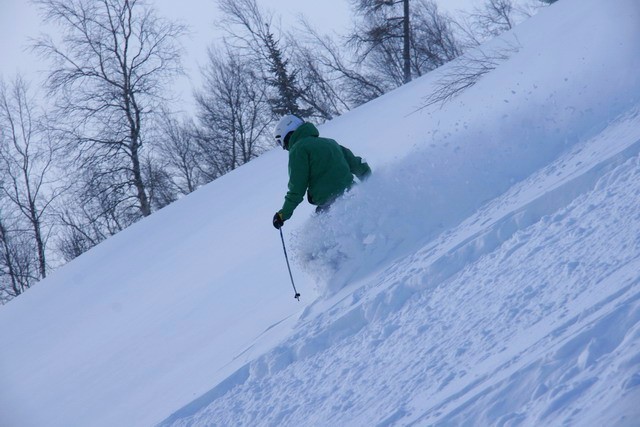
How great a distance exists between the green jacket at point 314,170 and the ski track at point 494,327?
1.13m

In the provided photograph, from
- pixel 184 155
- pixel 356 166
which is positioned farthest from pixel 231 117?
pixel 356 166

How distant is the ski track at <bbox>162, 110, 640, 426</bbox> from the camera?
2449 mm

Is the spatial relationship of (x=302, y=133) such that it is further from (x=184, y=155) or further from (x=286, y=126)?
(x=184, y=155)

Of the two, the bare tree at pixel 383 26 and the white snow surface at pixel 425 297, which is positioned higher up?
the bare tree at pixel 383 26

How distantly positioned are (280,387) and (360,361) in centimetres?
71

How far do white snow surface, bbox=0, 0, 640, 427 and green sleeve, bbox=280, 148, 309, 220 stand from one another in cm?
32

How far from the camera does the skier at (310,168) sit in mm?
5836

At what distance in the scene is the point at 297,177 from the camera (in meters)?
5.84

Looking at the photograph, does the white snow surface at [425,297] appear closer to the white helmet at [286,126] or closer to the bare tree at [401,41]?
the white helmet at [286,126]

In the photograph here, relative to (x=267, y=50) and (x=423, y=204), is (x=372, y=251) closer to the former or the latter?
(x=423, y=204)

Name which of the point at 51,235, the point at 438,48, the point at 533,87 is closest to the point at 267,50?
the point at 438,48

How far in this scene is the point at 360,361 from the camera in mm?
3799

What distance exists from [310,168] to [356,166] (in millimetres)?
703

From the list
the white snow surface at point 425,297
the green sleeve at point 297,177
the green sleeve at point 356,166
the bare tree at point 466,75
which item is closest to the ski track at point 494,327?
the white snow surface at point 425,297
